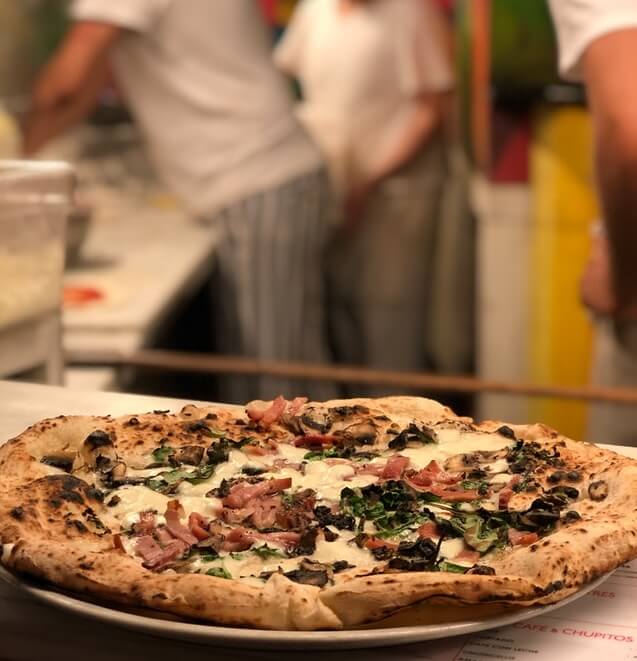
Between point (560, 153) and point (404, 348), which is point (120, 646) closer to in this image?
point (560, 153)

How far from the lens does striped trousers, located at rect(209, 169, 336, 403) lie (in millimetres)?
2918

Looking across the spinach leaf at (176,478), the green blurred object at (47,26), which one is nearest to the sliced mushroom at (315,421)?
the spinach leaf at (176,478)

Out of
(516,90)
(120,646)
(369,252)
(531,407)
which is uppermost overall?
(516,90)

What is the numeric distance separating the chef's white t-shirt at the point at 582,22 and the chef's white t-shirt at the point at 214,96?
969 millimetres

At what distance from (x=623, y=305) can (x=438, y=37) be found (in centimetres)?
76

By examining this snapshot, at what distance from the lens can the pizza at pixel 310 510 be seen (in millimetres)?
708

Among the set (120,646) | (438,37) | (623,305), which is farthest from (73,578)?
(438,37)

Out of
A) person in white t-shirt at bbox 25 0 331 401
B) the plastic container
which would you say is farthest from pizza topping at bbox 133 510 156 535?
person in white t-shirt at bbox 25 0 331 401

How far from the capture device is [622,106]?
72.9 inches

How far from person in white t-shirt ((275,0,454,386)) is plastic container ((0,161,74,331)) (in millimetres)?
1401

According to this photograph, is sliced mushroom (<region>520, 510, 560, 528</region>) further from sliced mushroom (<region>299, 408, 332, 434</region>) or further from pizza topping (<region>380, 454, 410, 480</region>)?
sliced mushroom (<region>299, 408, 332, 434</region>)

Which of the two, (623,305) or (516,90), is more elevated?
(516,90)

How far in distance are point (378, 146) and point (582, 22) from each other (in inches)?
39.6

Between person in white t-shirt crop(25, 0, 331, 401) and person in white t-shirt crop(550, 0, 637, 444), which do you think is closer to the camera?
person in white t-shirt crop(550, 0, 637, 444)
